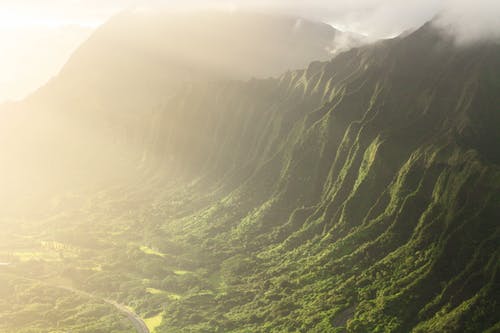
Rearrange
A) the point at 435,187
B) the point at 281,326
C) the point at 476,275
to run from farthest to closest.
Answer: the point at 435,187, the point at 281,326, the point at 476,275

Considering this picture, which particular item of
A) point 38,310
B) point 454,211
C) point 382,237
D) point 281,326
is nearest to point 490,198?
point 454,211

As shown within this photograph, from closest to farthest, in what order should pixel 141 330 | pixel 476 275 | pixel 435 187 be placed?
pixel 476 275 → pixel 141 330 → pixel 435 187

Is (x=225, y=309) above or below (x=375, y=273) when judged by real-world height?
below

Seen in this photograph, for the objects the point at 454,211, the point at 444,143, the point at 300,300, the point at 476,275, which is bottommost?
the point at 300,300

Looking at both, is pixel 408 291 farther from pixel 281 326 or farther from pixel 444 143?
pixel 444 143

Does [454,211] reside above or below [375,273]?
above

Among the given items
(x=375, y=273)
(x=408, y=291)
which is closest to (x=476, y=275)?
(x=408, y=291)

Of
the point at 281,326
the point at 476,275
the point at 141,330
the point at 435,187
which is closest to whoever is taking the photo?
the point at 476,275

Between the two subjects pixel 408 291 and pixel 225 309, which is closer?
pixel 408 291

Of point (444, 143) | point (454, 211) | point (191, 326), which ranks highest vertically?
point (444, 143)

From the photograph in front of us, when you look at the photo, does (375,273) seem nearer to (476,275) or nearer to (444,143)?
(476,275)
